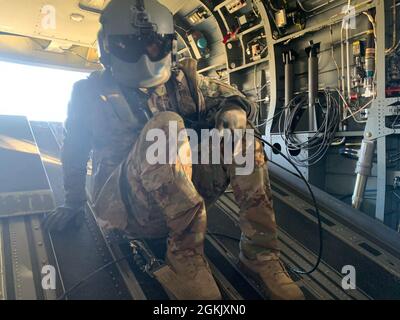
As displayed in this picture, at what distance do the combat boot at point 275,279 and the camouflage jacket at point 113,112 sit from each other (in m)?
0.60

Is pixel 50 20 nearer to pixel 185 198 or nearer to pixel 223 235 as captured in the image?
pixel 223 235

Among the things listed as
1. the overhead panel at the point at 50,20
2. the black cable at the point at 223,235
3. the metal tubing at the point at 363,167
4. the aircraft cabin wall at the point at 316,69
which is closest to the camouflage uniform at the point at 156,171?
the black cable at the point at 223,235

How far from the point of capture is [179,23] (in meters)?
3.87

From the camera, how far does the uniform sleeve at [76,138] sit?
129 cm

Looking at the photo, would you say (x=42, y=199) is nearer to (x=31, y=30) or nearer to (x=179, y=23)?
(x=31, y=30)

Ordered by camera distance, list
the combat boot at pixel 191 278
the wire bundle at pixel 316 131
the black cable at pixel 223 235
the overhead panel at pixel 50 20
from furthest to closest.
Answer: the overhead panel at pixel 50 20 → the wire bundle at pixel 316 131 → the black cable at pixel 223 235 → the combat boot at pixel 191 278

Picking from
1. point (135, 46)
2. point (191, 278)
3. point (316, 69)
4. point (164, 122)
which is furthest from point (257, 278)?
point (316, 69)

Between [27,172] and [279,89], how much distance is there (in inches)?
92.0

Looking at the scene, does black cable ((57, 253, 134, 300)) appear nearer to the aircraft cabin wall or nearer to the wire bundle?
the aircraft cabin wall

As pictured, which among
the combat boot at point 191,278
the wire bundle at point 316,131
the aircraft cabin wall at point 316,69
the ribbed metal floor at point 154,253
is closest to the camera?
the combat boot at point 191,278

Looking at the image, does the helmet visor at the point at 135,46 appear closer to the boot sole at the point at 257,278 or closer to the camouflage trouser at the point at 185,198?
the camouflage trouser at the point at 185,198

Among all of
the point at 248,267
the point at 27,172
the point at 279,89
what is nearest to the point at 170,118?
the point at 248,267

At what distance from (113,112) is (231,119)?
51cm

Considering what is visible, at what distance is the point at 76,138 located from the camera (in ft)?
4.27
